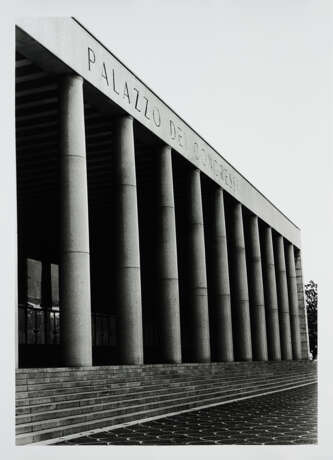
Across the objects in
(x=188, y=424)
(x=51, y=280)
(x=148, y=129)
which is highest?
(x=148, y=129)

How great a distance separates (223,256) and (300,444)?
19906 mm

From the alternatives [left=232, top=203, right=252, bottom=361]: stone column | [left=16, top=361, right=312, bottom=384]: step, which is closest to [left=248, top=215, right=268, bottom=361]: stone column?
[left=232, top=203, right=252, bottom=361]: stone column

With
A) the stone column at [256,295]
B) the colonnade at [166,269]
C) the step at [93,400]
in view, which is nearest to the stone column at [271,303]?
the colonnade at [166,269]

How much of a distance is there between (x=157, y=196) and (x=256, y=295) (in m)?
14.4

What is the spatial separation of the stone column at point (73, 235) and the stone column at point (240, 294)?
16.7 metres

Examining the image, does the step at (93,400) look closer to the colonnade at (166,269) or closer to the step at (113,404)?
the step at (113,404)

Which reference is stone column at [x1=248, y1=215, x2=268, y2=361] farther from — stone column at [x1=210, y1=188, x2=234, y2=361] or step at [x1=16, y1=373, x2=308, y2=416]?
step at [x1=16, y1=373, x2=308, y2=416]

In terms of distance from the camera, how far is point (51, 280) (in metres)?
34.4

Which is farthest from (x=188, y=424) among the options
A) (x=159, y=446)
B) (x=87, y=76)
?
(x=87, y=76)

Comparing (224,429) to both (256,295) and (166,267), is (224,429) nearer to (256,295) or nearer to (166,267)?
(166,267)

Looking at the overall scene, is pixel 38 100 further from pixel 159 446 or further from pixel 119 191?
pixel 159 446

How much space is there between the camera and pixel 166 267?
2306cm

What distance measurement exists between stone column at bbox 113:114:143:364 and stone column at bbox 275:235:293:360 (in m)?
22.7

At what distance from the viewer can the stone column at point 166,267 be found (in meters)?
22.5
